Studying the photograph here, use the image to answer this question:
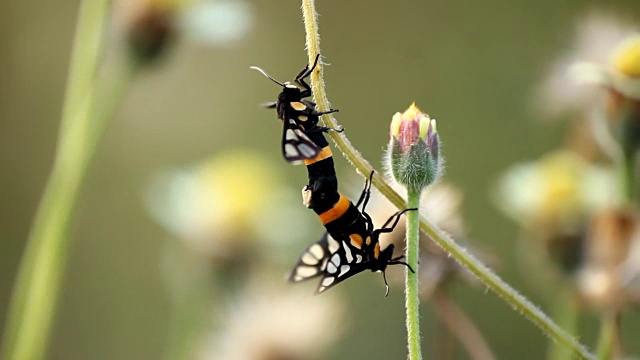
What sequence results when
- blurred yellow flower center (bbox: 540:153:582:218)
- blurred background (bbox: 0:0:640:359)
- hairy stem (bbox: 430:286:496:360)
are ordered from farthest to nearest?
blurred background (bbox: 0:0:640:359) → blurred yellow flower center (bbox: 540:153:582:218) → hairy stem (bbox: 430:286:496:360)

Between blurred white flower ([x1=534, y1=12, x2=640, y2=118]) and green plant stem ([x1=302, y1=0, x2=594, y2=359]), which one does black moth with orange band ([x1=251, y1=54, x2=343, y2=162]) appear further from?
blurred white flower ([x1=534, y1=12, x2=640, y2=118])

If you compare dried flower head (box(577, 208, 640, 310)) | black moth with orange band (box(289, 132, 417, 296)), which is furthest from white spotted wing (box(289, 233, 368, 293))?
dried flower head (box(577, 208, 640, 310))

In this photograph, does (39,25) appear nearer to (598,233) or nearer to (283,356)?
(283,356)

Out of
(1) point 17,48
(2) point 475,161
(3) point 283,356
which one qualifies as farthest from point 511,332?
(1) point 17,48

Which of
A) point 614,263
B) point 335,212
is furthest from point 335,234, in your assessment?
point 614,263

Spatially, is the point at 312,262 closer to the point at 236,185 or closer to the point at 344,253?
the point at 344,253

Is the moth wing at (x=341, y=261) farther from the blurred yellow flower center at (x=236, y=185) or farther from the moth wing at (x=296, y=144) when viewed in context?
the blurred yellow flower center at (x=236, y=185)
